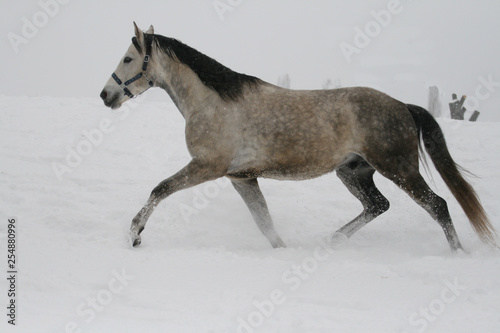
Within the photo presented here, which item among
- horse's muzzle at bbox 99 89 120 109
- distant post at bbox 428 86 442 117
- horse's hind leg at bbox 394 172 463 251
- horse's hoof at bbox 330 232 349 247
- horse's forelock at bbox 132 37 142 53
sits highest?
horse's forelock at bbox 132 37 142 53

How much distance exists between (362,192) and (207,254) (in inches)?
92.7

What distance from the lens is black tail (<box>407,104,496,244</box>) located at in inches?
181

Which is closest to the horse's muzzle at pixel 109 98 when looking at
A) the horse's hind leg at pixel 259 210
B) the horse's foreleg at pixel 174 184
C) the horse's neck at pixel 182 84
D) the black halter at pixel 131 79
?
the black halter at pixel 131 79

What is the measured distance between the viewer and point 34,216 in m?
5.03

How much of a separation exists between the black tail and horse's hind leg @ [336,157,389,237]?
0.76 m

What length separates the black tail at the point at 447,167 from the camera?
4609 mm

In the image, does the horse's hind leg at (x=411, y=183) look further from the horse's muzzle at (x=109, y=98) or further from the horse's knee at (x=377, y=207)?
the horse's muzzle at (x=109, y=98)

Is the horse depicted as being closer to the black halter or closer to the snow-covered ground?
the black halter

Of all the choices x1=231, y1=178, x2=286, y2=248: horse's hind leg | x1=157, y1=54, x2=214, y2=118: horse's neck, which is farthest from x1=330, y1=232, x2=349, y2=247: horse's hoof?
x1=157, y1=54, x2=214, y2=118: horse's neck

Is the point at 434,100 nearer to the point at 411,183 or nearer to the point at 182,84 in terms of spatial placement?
the point at 411,183

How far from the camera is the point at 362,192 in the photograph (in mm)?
5383

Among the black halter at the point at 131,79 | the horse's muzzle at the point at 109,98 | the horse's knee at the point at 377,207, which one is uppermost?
the black halter at the point at 131,79

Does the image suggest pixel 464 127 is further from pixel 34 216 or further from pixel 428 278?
pixel 34 216

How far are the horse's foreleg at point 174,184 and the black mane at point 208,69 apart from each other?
859 millimetres
